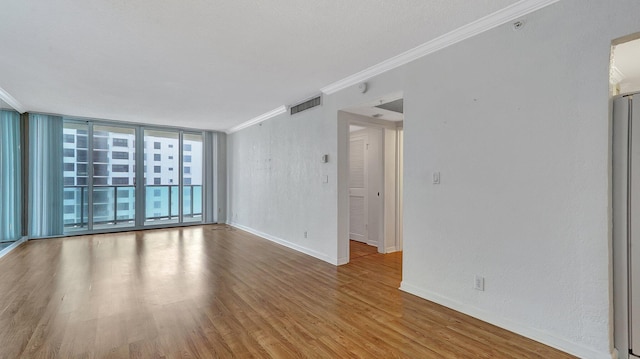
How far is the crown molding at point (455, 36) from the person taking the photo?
7.34 feet

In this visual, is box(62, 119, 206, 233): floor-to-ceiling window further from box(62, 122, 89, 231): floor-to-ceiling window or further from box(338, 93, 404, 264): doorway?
box(338, 93, 404, 264): doorway

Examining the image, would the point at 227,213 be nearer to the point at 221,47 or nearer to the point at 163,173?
the point at 163,173

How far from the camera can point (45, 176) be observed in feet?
19.5

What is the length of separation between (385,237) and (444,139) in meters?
2.52

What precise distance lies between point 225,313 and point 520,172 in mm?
2832

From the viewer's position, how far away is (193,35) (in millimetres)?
2709

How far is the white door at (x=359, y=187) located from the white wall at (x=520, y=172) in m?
2.06

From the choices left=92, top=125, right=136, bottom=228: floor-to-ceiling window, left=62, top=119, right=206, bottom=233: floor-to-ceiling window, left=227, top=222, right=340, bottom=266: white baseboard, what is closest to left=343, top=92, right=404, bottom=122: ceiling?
left=227, top=222, right=340, bottom=266: white baseboard

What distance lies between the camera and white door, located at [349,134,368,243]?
5.55 metres

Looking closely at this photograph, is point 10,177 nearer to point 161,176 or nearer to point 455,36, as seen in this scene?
point 161,176

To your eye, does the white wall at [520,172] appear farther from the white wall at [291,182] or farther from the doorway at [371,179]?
the white wall at [291,182]

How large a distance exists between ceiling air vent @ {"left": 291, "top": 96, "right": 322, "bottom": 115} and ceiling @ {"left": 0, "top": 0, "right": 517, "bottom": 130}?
0.13 metres

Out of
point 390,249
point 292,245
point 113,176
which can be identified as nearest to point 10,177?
point 113,176

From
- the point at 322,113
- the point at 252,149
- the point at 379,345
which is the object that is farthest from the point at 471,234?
the point at 252,149
